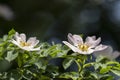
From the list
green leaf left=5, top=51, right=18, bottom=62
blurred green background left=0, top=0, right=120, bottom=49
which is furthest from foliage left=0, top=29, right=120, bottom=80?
blurred green background left=0, top=0, right=120, bottom=49

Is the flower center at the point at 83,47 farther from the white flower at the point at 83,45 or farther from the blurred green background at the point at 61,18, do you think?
the blurred green background at the point at 61,18

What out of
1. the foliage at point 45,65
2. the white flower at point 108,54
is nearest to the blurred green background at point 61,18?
the white flower at point 108,54

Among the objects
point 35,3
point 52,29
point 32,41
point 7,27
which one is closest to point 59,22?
point 52,29

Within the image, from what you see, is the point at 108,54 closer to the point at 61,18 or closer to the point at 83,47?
the point at 83,47

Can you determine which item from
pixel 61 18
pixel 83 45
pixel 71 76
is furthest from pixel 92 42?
pixel 61 18

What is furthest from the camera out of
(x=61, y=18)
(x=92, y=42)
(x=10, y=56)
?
(x=61, y=18)
